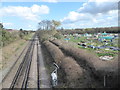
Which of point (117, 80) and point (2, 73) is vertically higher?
point (117, 80)

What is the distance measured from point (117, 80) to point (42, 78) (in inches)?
348

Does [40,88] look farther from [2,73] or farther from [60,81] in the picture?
[2,73]

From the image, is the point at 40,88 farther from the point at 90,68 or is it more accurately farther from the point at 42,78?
the point at 90,68

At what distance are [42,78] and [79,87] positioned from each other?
588cm

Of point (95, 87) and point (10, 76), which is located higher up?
point (95, 87)

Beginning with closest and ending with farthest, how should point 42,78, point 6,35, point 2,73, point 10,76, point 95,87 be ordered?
point 95,87, point 42,78, point 10,76, point 2,73, point 6,35

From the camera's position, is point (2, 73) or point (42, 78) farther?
point (2, 73)

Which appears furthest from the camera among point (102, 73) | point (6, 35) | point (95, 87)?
point (6, 35)

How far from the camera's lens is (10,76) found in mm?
17891

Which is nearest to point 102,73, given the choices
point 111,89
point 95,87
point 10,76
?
point 95,87

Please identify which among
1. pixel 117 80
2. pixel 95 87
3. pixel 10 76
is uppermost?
pixel 117 80

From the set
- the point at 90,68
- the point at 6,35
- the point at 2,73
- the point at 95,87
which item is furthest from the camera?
the point at 6,35

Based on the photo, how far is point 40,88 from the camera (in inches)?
538

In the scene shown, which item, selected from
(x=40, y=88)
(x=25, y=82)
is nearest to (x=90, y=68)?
(x=40, y=88)
